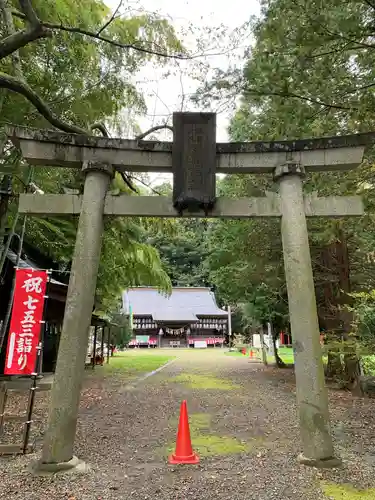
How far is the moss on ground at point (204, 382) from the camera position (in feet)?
40.3

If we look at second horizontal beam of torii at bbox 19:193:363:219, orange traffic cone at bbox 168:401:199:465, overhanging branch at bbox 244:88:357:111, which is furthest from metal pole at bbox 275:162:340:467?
orange traffic cone at bbox 168:401:199:465

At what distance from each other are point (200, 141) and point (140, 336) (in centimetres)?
3779

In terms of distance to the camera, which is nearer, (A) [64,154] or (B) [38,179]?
(A) [64,154]

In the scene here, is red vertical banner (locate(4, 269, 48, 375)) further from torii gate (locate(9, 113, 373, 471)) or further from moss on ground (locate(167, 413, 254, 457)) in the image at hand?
moss on ground (locate(167, 413, 254, 457))

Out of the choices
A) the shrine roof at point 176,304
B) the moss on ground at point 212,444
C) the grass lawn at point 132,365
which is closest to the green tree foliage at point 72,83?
the moss on ground at point 212,444

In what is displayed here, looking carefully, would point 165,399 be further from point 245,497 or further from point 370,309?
point 245,497

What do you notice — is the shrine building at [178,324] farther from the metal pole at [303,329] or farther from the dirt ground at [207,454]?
the metal pole at [303,329]

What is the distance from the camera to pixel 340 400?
10094 millimetres

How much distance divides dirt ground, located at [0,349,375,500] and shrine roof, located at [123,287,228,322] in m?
30.9

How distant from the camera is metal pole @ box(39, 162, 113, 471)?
182 inches

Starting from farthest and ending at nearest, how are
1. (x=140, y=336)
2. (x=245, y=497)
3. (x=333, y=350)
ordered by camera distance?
1. (x=140, y=336)
2. (x=333, y=350)
3. (x=245, y=497)

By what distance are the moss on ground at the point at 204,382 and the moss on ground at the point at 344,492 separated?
7888 mm

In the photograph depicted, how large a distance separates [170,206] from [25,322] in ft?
8.44

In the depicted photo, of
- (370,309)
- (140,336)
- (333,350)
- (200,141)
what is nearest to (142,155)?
(200,141)
